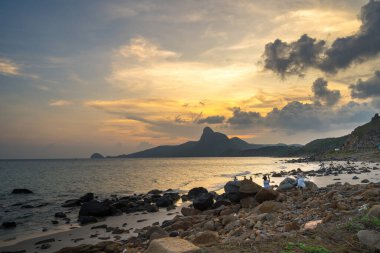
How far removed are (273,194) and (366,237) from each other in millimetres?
12857

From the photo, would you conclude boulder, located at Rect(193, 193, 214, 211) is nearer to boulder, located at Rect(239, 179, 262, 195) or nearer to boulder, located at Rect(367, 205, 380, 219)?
boulder, located at Rect(239, 179, 262, 195)

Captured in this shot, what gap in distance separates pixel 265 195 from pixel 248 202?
1695 millimetres

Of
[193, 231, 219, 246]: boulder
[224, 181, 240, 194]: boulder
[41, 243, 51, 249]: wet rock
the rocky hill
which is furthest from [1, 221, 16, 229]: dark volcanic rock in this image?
the rocky hill

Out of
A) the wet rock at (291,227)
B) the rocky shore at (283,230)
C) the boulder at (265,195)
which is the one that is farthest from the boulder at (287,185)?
the wet rock at (291,227)

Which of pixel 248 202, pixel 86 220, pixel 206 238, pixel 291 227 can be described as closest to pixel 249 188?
pixel 248 202

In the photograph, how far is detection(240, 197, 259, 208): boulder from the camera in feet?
73.2

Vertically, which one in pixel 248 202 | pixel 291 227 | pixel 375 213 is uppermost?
pixel 375 213

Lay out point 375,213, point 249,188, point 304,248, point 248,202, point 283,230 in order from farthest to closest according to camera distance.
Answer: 1. point 249,188
2. point 248,202
3. point 283,230
4. point 375,213
5. point 304,248

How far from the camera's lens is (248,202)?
22.9 meters

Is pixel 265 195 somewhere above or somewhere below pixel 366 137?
below

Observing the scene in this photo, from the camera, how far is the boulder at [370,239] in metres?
8.39

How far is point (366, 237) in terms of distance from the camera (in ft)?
28.6

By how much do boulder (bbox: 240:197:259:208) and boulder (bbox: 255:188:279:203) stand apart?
39 centimetres

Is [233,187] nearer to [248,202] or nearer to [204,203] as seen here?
[204,203]
